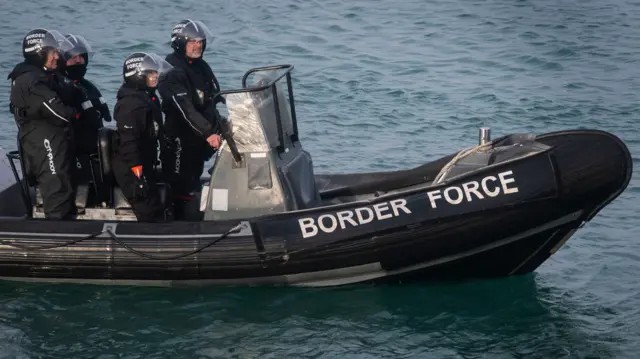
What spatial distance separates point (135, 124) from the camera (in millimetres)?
8195

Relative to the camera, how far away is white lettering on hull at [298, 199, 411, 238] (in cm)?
796

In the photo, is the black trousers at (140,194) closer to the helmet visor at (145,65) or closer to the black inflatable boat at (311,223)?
the black inflatable boat at (311,223)

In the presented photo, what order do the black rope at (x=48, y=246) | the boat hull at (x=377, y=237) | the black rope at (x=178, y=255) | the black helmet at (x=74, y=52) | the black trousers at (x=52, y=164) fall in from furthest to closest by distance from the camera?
the black helmet at (x=74, y=52)
the black trousers at (x=52, y=164)
the black rope at (x=48, y=246)
the black rope at (x=178, y=255)
the boat hull at (x=377, y=237)

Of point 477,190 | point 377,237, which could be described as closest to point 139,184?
point 377,237

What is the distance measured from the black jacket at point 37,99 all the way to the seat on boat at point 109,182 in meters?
0.29

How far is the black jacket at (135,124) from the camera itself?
26.9ft

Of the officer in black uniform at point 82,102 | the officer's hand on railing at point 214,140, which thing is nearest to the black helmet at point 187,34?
the officer in black uniform at point 82,102

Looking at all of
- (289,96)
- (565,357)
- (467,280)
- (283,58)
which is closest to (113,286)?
(289,96)

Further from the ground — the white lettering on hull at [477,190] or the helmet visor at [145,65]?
the helmet visor at [145,65]

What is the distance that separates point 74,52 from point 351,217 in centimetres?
250

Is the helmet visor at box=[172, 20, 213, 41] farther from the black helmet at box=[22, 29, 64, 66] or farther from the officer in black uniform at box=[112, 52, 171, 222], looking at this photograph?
the black helmet at box=[22, 29, 64, 66]

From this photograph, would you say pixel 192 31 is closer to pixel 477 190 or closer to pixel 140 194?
pixel 140 194

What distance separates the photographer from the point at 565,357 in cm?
755

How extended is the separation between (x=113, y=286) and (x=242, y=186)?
1280mm
